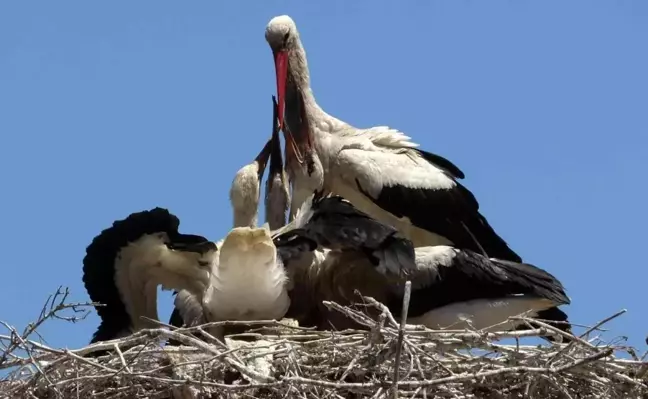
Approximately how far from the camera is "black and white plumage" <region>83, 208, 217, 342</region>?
21.6 ft

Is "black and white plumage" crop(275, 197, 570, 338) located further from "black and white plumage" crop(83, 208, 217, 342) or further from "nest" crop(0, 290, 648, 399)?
"nest" crop(0, 290, 648, 399)

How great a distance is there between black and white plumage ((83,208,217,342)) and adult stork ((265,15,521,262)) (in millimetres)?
1346

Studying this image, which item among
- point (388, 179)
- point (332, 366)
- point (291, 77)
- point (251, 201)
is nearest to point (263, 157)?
point (251, 201)

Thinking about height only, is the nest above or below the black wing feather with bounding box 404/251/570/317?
below

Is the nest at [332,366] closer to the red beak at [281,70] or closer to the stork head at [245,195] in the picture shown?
the stork head at [245,195]

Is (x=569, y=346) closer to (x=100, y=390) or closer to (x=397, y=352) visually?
(x=397, y=352)

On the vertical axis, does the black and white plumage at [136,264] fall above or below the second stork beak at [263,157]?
below

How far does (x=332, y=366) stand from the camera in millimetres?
5797

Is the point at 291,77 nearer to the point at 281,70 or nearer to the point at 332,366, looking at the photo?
the point at 281,70

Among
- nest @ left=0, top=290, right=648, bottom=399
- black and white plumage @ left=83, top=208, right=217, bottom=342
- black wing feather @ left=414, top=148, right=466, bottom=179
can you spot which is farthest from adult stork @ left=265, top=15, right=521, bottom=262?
nest @ left=0, top=290, right=648, bottom=399

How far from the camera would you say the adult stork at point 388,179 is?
321 inches

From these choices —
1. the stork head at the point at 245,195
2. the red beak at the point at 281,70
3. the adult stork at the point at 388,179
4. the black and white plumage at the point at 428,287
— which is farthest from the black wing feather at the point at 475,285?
the red beak at the point at 281,70

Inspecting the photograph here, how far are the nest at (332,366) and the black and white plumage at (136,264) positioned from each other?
0.69 meters

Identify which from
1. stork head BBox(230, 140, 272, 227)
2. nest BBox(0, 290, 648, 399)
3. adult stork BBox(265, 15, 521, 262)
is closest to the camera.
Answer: nest BBox(0, 290, 648, 399)
